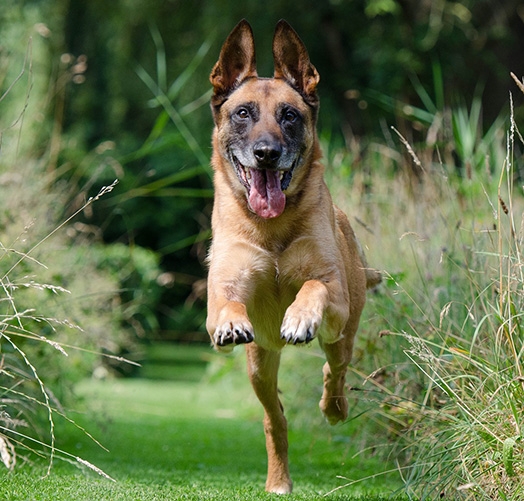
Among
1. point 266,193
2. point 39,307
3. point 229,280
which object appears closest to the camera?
point 229,280

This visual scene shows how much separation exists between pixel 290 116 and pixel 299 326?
1444 millimetres

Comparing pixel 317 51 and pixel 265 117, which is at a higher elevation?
pixel 265 117

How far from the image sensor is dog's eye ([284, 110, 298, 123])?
4.57 meters

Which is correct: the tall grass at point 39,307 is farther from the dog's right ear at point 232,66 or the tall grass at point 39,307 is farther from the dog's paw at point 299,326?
the dog's paw at point 299,326

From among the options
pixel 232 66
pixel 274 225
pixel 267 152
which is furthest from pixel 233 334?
pixel 232 66

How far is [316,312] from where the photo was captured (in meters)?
3.82

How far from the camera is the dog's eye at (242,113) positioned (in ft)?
15.0

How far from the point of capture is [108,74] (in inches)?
750

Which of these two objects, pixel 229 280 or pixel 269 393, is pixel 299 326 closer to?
pixel 229 280

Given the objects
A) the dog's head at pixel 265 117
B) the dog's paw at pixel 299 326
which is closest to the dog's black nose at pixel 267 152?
the dog's head at pixel 265 117

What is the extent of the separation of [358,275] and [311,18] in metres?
10.9

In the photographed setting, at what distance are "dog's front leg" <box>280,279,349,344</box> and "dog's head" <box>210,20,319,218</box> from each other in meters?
0.53

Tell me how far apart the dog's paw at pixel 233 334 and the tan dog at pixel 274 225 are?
8.6 inches

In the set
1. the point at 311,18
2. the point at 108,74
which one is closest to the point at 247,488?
the point at 311,18
